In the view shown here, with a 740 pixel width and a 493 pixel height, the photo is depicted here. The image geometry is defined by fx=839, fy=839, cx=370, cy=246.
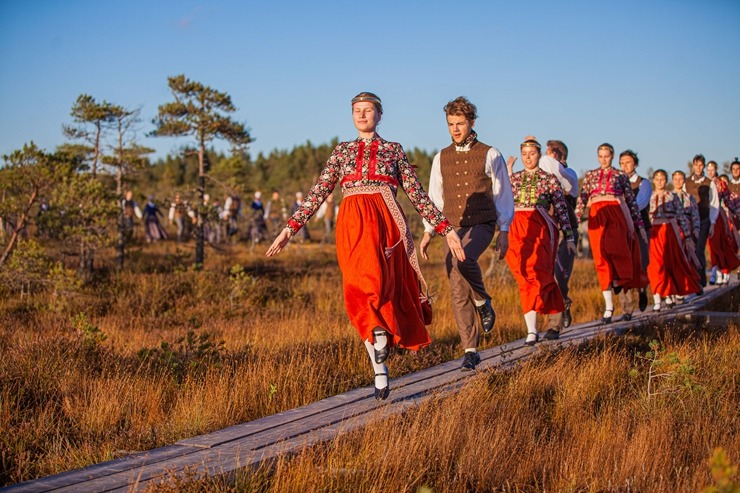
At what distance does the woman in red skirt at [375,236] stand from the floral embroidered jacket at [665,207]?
28.9 ft

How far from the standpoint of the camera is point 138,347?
367 inches

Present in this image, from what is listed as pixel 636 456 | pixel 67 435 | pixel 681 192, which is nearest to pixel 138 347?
pixel 67 435

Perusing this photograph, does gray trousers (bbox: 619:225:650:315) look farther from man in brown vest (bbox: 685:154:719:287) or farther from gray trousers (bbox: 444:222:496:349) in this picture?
man in brown vest (bbox: 685:154:719:287)

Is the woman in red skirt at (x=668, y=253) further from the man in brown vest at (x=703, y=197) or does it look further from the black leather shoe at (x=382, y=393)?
the black leather shoe at (x=382, y=393)

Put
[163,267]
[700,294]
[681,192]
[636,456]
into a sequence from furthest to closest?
[163,267] → [681,192] → [700,294] → [636,456]

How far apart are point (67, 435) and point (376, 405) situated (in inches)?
84.9

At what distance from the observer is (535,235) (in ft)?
31.6

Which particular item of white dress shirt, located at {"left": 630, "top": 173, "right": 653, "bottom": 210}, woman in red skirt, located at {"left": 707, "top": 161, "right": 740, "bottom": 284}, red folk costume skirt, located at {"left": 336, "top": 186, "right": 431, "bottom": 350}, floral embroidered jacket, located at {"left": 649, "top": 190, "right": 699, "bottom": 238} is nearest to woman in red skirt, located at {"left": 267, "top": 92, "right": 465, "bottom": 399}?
red folk costume skirt, located at {"left": 336, "top": 186, "right": 431, "bottom": 350}

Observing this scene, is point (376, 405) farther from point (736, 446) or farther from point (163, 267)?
point (163, 267)

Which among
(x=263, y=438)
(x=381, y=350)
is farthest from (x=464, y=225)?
(x=263, y=438)

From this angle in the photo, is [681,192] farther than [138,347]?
Yes

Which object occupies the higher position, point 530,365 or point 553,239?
point 553,239

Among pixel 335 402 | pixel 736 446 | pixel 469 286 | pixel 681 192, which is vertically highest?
pixel 681 192

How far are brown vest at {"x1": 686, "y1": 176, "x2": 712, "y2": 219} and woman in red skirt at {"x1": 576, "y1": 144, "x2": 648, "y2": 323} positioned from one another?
6.54 metres
